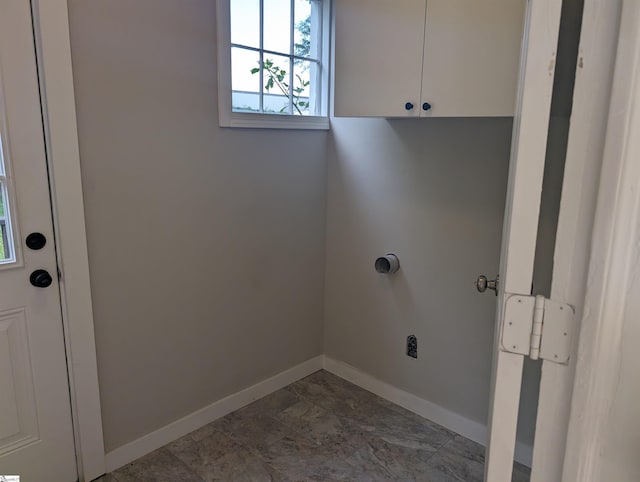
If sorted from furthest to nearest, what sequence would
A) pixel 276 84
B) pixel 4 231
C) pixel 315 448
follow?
pixel 276 84 → pixel 315 448 → pixel 4 231

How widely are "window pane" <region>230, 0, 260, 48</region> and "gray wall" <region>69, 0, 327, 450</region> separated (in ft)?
0.57

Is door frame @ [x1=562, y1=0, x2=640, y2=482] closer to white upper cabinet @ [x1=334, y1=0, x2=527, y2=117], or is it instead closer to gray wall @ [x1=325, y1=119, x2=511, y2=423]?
white upper cabinet @ [x1=334, y1=0, x2=527, y2=117]

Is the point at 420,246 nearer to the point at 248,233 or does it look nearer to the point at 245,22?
the point at 248,233

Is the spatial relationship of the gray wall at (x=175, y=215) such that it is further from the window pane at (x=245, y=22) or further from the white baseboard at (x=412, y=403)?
the white baseboard at (x=412, y=403)

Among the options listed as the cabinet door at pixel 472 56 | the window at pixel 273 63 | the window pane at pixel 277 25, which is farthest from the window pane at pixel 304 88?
the cabinet door at pixel 472 56

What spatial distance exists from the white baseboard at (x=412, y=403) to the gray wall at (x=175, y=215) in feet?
1.41

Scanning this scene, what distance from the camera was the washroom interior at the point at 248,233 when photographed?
1.90 m

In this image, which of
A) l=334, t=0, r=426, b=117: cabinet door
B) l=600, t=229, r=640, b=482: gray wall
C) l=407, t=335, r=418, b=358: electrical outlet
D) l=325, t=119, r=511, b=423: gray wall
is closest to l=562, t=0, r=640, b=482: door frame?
l=600, t=229, r=640, b=482: gray wall

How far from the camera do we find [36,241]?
1.72m

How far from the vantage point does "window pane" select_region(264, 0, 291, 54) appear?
2.37 meters

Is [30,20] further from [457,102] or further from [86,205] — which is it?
[457,102]

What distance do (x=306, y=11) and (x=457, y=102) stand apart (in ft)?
3.97

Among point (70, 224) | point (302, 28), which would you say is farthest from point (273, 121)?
point (70, 224)

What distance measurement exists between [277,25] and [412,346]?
1827 mm
